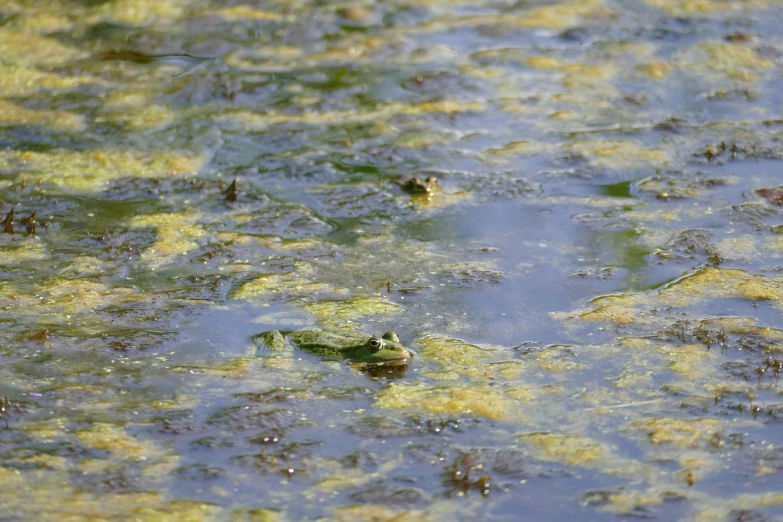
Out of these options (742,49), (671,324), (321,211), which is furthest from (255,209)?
(742,49)

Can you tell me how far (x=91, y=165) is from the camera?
6.15m

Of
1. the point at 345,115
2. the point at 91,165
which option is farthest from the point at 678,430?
the point at 91,165

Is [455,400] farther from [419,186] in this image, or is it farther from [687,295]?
[419,186]

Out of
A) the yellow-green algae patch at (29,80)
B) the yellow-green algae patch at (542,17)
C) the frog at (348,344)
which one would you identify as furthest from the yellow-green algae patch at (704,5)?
the frog at (348,344)

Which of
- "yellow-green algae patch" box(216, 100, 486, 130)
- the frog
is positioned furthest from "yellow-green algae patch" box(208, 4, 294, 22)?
the frog

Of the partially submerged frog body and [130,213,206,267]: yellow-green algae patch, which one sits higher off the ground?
the partially submerged frog body

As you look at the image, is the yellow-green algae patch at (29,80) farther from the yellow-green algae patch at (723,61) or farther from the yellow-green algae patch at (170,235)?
the yellow-green algae patch at (723,61)

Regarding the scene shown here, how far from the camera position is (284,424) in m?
3.83

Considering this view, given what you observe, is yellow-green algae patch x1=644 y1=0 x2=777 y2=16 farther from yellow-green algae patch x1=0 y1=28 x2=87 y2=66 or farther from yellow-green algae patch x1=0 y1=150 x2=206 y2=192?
yellow-green algae patch x1=0 y1=28 x2=87 y2=66

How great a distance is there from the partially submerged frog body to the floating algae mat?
2cm

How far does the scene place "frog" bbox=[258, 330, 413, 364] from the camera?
4.19 m

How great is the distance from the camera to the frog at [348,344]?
4191 mm

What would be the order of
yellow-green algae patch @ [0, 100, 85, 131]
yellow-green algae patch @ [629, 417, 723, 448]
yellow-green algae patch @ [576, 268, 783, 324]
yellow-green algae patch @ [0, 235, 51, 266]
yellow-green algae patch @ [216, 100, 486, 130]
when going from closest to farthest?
yellow-green algae patch @ [629, 417, 723, 448]
yellow-green algae patch @ [576, 268, 783, 324]
yellow-green algae patch @ [0, 235, 51, 266]
yellow-green algae patch @ [0, 100, 85, 131]
yellow-green algae patch @ [216, 100, 486, 130]

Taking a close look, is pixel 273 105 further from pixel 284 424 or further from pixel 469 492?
pixel 469 492
